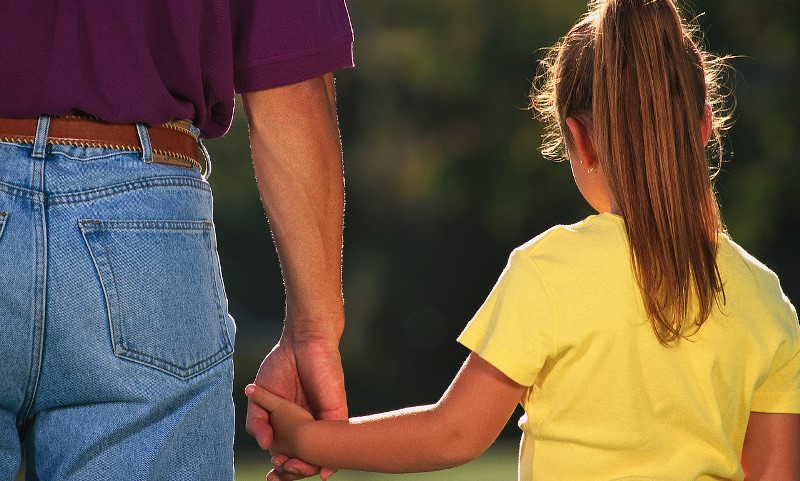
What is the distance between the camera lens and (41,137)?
148cm

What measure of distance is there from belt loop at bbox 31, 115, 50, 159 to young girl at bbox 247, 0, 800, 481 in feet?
2.15

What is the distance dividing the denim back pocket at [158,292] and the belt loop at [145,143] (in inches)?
3.5

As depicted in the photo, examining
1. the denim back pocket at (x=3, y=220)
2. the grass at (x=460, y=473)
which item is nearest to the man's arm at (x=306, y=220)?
the denim back pocket at (x=3, y=220)

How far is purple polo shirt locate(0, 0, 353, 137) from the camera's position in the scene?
1506mm

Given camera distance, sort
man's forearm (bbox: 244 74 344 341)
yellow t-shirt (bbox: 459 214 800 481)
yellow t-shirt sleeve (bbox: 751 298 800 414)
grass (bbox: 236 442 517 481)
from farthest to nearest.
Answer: grass (bbox: 236 442 517 481) < man's forearm (bbox: 244 74 344 341) < yellow t-shirt sleeve (bbox: 751 298 800 414) < yellow t-shirt (bbox: 459 214 800 481)

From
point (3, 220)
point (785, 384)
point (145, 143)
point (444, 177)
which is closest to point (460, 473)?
point (444, 177)

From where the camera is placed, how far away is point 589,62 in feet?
6.16

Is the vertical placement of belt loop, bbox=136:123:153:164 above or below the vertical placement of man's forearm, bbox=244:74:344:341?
above

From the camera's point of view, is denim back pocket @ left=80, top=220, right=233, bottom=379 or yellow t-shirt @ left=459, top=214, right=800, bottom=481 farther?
yellow t-shirt @ left=459, top=214, right=800, bottom=481

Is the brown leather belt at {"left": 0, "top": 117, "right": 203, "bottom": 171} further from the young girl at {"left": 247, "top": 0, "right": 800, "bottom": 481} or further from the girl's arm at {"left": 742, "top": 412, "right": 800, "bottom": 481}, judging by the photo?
the girl's arm at {"left": 742, "top": 412, "right": 800, "bottom": 481}

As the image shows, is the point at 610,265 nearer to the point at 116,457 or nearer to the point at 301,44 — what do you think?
the point at 301,44

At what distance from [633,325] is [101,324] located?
28.7 inches

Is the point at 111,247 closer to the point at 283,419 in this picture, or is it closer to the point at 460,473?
the point at 283,419

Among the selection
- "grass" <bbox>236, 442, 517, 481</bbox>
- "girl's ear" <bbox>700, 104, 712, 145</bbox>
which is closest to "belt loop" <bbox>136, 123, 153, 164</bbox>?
"girl's ear" <bbox>700, 104, 712, 145</bbox>
